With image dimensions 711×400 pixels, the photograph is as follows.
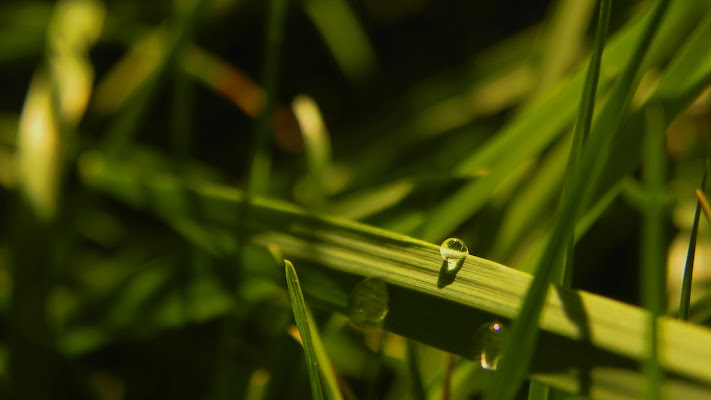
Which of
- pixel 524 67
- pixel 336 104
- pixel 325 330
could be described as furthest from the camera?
pixel 336 104

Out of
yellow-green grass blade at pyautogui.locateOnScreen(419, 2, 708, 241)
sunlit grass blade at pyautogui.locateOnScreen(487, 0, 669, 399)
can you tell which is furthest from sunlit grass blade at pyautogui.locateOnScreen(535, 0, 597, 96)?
sunlit grass blade at pyautogui.locateOnScreen(487, 0, 669, 399)

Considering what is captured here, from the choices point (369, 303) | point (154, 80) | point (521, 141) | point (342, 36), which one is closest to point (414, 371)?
point (369, 303)

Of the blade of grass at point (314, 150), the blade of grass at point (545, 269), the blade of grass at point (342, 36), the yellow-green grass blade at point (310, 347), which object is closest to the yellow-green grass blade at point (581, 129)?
the blade of grass at point (545, 269)

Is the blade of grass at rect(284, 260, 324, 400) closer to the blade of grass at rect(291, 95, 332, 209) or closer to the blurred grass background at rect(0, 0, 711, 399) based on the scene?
the blurred grass background at rect(0, 0, 711, 399)

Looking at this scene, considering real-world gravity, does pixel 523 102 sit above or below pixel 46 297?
above

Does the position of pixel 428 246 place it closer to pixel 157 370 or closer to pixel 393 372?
pixel 393 372

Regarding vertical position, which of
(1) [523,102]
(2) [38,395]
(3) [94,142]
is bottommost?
(2) [38,395]

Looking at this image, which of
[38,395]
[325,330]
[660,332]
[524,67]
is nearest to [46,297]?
[38,395]
